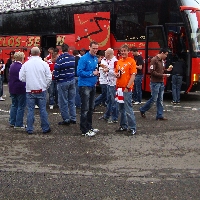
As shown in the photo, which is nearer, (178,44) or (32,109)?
(32,109)

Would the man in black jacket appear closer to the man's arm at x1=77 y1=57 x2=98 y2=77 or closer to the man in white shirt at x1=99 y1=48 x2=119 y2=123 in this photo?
the man in white shirt at x1=99 y1=48 x2=119 y2=123

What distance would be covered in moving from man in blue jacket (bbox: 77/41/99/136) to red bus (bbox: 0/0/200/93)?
667cm

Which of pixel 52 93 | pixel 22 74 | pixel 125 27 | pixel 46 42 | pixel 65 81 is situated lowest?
pixel 52 93

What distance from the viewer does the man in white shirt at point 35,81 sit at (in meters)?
9.34

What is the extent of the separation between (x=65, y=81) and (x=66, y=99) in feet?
1.49

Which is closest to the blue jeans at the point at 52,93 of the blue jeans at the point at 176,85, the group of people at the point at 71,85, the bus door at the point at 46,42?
the group of people at the point at 71,85

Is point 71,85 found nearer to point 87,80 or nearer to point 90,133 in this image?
point 87,80

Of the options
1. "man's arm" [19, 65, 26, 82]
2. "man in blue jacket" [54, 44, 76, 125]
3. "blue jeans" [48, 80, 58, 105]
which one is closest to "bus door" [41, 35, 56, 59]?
"blue jeans" [48, 80, 58, 105]

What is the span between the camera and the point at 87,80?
30.1 feet

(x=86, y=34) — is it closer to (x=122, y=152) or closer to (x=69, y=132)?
(x=69, y=132)

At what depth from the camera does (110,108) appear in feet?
36.2

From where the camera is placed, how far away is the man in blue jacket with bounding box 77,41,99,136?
9.11 meters

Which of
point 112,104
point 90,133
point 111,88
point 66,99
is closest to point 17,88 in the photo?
point 66,99

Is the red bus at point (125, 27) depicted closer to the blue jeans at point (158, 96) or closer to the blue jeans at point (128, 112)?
the blue jeans at point (158, 96)
